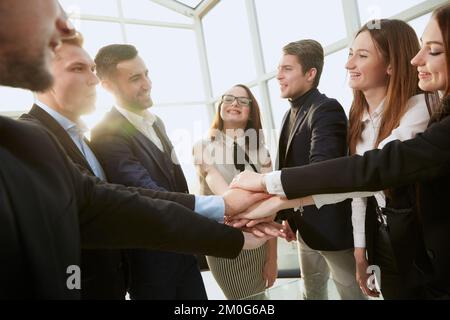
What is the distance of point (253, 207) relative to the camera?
1563mm

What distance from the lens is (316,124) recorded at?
1.71m

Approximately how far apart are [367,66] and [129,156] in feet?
3.87

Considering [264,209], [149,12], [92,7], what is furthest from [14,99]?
[264,209]

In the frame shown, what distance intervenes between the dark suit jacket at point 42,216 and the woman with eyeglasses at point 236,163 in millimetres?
1142

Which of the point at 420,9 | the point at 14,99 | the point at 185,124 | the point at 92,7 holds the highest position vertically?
the point at 92,7

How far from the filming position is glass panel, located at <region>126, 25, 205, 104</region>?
6031mm

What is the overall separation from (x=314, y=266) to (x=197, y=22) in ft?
20.4

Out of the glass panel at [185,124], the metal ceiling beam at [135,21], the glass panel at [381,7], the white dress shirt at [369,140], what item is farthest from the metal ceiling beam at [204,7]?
the white dress shirt at [369,140]

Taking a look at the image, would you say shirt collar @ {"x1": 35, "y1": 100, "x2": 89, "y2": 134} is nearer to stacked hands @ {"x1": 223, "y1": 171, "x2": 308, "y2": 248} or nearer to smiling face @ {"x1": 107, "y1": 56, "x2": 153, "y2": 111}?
smiling face @ {"x1": 107, "y1": 56, "x2": 153, "y2": 111}

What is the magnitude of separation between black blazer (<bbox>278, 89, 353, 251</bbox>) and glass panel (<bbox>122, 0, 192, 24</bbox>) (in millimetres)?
5489

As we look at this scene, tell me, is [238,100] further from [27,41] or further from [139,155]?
[27,41]

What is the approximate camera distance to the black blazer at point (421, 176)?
1043 mm

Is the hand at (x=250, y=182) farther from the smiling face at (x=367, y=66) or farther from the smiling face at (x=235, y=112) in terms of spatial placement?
the smiling face at (x=235, y=112)

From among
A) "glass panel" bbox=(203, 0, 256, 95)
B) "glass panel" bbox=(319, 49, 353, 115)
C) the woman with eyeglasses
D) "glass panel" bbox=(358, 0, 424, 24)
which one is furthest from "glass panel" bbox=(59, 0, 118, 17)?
the woman with eyeglasses
